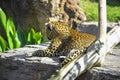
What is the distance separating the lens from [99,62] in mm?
6625

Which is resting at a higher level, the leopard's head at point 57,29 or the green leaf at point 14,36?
the leopard's head at point 57,29

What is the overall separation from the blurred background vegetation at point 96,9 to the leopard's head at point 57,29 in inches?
207

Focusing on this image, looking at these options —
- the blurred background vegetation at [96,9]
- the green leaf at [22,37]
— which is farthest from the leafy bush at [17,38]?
the blurred background vegetation at [96,9]

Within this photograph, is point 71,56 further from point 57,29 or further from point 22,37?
point 22,37

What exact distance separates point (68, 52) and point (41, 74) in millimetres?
509

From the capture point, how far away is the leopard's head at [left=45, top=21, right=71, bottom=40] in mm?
6945

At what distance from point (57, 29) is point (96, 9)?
623 centimetres

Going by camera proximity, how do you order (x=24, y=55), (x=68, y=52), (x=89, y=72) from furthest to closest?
1. (x=24, y=55)
2. (x=68, y=52)
3. (x=89, y=72)

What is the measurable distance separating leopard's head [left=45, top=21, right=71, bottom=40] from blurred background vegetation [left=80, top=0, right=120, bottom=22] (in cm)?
526

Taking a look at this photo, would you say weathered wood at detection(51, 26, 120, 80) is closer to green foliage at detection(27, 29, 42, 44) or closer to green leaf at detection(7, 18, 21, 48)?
green foliage at detection(27, 29, 42, 44)

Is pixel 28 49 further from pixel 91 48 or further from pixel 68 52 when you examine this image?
pixel 91 48

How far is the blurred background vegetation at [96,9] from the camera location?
12390 mm

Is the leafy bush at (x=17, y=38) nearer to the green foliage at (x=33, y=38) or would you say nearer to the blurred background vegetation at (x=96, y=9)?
the green foliage at (x=33, y=38)

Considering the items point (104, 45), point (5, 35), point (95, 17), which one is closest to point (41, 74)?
point (104, 45)
